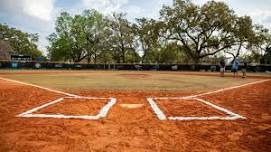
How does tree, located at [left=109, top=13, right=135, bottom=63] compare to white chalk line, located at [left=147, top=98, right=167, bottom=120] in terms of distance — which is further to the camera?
tree, located at [left=109, top=13, right=135, bottom=63]

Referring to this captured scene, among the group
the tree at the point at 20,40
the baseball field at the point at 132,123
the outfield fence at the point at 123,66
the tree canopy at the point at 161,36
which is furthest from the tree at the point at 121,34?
the baseball field at the point at 132,123

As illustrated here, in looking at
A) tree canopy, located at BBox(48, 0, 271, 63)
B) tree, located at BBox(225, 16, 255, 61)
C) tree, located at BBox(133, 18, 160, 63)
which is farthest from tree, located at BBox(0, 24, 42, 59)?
tree, located at BBox(225, 16, 255, 61)

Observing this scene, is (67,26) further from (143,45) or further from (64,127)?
(64,127)

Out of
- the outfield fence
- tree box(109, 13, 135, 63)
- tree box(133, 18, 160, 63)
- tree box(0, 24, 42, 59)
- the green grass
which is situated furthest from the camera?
tree box(0, 24, 42, 59)

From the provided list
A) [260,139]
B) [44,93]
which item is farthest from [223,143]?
[44,93]

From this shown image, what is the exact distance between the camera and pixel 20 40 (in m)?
84.6

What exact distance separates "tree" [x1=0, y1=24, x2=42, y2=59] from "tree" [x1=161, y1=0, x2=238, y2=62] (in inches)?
2091

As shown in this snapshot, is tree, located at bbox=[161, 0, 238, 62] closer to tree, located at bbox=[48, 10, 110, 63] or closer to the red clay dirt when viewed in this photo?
tree, located at bbox=[48, 10, 110, 63]

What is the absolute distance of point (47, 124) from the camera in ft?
20.1

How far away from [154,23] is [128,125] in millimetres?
47208

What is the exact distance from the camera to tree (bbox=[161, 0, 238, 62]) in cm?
4688

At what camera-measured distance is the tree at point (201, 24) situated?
46875mm

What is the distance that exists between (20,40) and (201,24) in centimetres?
6056

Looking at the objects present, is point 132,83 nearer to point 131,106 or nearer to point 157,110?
point 131,106
